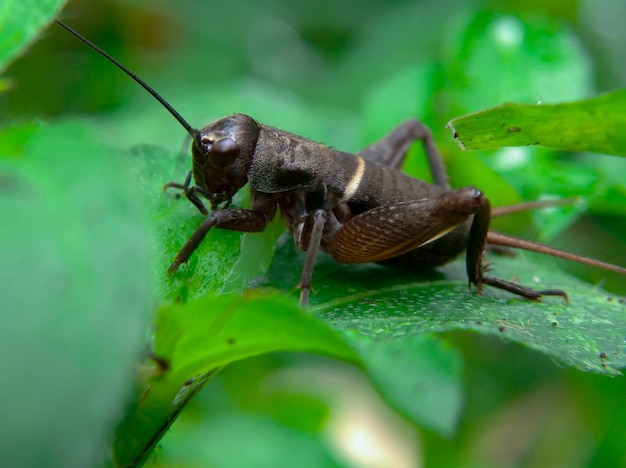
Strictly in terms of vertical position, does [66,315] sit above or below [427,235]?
above

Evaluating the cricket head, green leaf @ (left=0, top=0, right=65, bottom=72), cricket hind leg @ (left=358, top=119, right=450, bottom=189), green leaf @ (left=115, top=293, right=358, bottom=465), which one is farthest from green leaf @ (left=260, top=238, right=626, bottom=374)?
green leaf @ (left=0, top=0, right=65, bottom=72)

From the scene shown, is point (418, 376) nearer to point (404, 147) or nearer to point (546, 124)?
point (546, 124)

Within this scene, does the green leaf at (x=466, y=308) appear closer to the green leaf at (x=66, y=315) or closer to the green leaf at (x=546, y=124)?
the green leaf at (x=546, y=124)

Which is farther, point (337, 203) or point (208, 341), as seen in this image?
point (337, 203)

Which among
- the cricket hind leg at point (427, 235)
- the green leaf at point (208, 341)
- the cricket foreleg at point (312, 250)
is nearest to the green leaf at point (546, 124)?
the cricket hind leg at point (427, 235)

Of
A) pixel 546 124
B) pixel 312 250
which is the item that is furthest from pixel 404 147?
pixel 546 124

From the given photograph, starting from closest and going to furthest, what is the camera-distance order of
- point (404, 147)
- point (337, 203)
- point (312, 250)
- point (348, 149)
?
point (312, 250) < point (337, 203) < point (404, 147) < point (348, 149)
